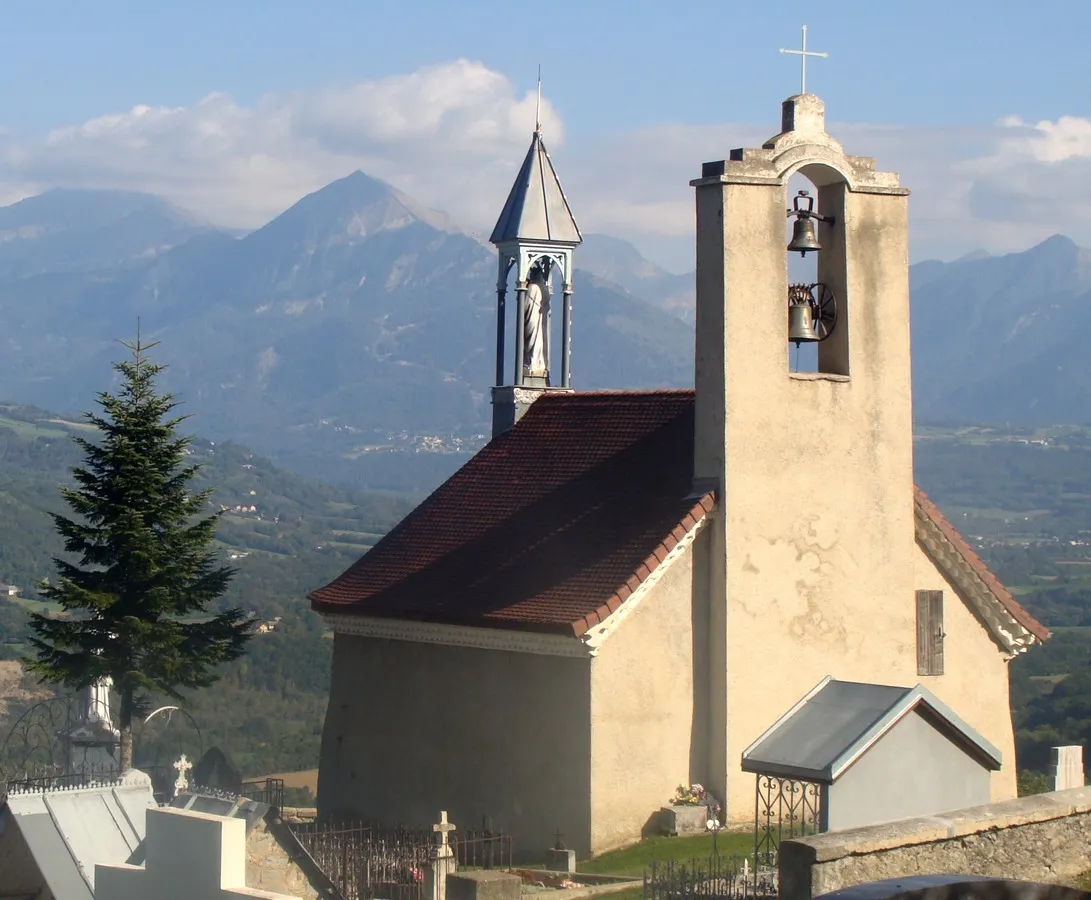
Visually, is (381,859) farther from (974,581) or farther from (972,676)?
(974,581)

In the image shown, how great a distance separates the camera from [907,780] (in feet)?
62.2

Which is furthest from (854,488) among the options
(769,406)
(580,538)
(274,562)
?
(274,562)

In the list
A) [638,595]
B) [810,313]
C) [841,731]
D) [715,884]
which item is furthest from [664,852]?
[810,313]

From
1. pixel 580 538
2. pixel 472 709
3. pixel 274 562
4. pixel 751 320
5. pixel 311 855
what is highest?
pixel 274 562

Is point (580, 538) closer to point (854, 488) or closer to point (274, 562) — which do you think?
point (854, 488)

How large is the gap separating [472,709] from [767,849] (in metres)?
5.91

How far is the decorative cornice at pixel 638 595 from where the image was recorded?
2198cm

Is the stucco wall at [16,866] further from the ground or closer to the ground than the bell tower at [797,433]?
closer to the ground

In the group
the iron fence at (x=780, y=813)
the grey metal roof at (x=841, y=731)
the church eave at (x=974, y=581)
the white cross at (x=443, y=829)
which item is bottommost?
the white cross at (x=443, y=829)

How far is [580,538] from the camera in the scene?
24.0 meters

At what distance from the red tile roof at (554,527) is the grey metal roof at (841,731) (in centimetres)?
290

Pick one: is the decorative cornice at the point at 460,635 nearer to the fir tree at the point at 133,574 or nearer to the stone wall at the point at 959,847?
the fir tree at the point at 133,574

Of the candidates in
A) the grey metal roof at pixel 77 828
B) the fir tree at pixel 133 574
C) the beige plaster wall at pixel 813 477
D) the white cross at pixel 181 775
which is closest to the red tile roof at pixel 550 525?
the beige plaster wall at pixel 813 477

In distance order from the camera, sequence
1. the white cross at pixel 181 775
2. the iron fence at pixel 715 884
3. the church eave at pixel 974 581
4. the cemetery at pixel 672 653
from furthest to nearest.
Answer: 1. the church eave at pixel 974 581
2. the white cross at pixel 181 775
3. the cemetery at pixel 672 653
4. the iron fence at pixel 715 884
